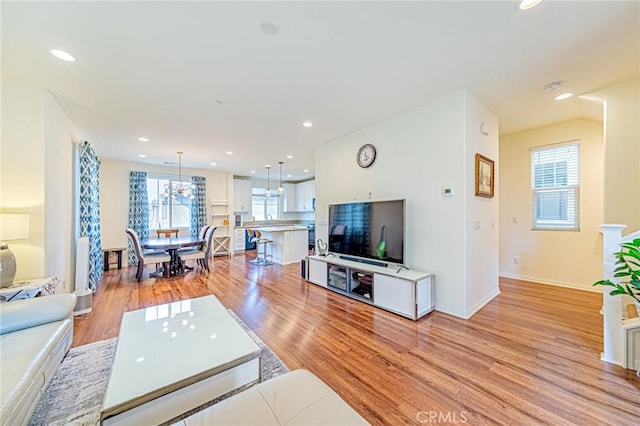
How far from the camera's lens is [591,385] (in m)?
1.77

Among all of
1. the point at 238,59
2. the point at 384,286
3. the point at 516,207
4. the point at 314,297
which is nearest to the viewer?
the point at 238,59

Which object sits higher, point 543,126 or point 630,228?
point 543,126

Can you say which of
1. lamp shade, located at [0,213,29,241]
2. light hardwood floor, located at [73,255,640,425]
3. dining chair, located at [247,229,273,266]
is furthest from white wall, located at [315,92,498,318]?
lamp shade, located at [0,213,29,241]

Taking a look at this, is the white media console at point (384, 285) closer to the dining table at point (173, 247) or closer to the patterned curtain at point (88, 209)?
the dining table at point (173, 247)

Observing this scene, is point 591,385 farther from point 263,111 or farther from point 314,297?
point 263,111

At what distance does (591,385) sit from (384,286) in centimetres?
183

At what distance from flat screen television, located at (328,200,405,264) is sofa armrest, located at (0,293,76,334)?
3.20 meters

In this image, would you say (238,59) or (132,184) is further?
(132,184)

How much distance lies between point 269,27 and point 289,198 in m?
7.82

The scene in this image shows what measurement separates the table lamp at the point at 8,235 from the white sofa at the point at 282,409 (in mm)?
2559

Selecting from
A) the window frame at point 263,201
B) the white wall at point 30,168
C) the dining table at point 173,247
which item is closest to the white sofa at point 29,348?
the white wall at point 30,168

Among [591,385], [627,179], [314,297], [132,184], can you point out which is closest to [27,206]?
[314,297]

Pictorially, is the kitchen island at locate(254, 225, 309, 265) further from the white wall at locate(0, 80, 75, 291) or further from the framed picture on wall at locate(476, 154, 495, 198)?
the framed picture on wall at locate(476, 154, 495, 198)

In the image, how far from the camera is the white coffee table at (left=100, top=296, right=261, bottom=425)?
1303mm
